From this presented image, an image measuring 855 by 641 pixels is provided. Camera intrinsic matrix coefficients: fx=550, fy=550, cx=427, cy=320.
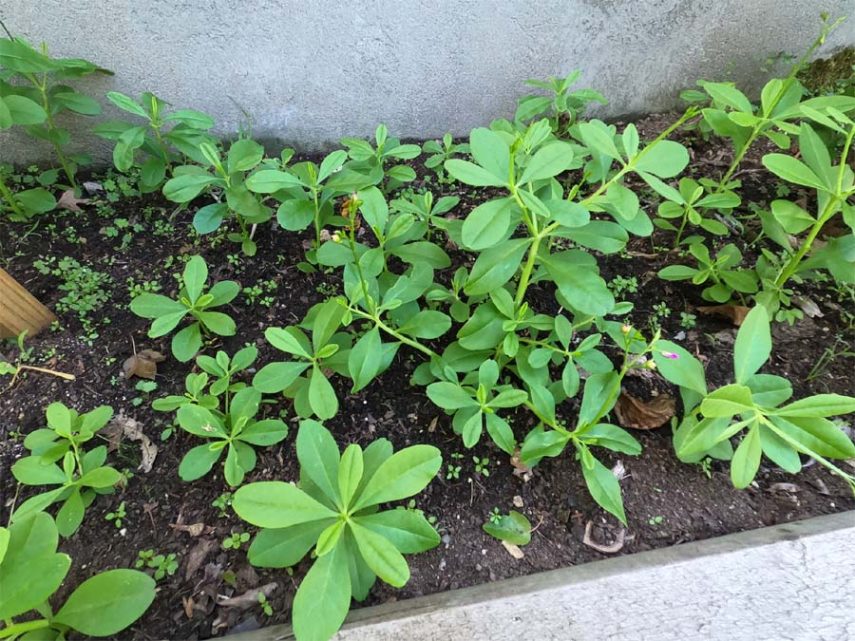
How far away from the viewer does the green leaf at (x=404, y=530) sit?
4.14 feet

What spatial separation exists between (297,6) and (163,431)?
1.67 meters

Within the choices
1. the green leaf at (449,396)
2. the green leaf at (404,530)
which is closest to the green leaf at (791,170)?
the green leaf at (449,396)

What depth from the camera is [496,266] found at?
1521mm

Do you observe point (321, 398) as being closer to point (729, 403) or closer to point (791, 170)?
point (729, 403)

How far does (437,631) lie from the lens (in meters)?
1.29

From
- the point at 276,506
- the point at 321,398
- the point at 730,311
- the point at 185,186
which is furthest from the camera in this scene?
the point at 730,311

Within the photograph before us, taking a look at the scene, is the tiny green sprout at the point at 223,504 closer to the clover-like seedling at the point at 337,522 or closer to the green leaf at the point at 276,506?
the clover-like seedling at the point at 337,522

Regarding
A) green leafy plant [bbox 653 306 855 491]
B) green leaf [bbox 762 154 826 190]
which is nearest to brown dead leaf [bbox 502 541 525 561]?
green leafy plant [bbox 653 306 855 491]

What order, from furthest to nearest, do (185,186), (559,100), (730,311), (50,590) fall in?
(559,100)
(730,311)
(185,186)
(50,590)

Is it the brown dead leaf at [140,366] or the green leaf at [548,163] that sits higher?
the green leaf at [548,163]

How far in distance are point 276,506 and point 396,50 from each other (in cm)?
195

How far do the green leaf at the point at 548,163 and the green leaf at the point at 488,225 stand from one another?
81 millimetres

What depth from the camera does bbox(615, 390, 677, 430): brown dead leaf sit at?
1.77 metres

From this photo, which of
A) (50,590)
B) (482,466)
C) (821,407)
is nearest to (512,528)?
(482,466)
